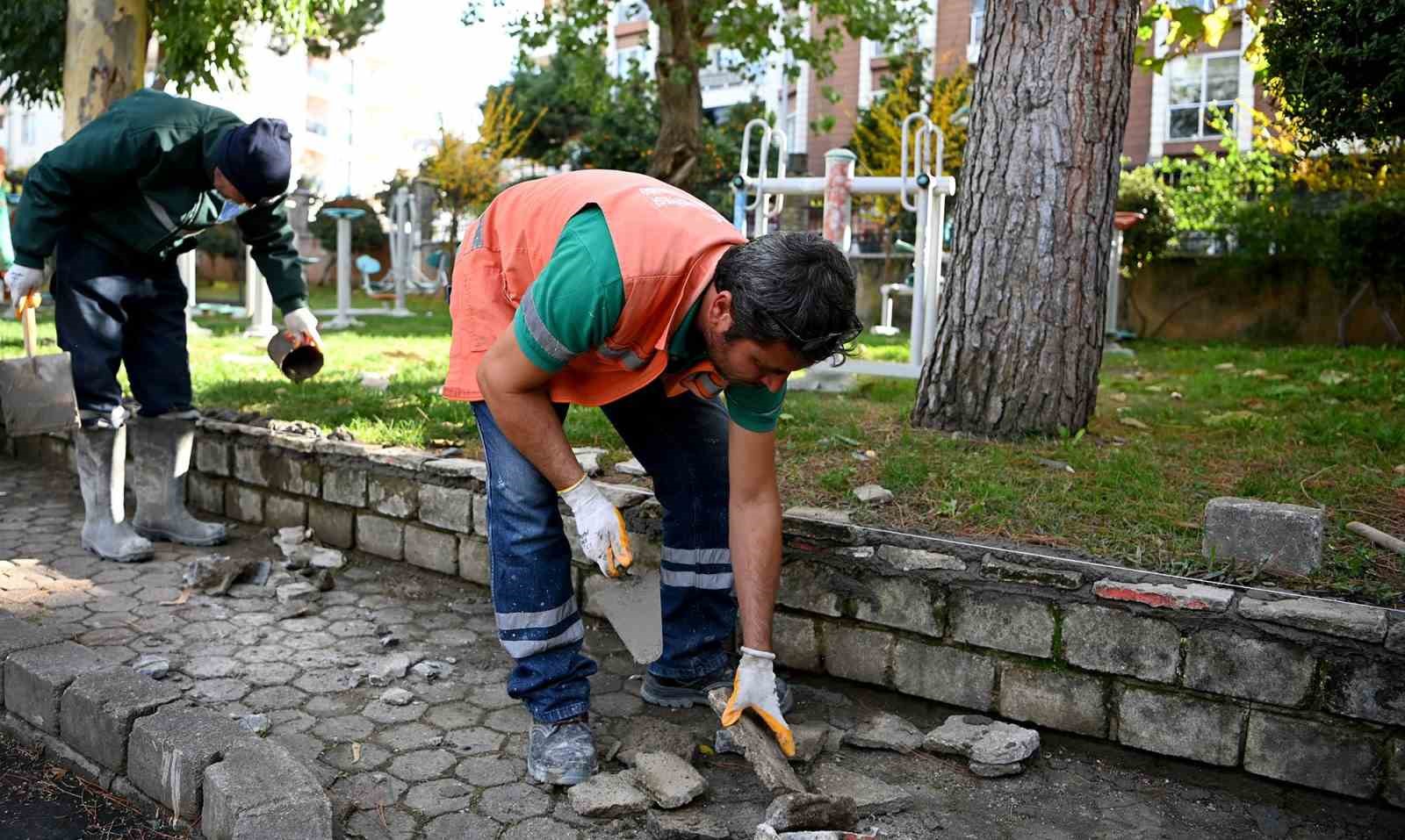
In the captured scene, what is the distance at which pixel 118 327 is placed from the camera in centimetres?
426

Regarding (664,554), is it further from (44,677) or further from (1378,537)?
(1378,537)

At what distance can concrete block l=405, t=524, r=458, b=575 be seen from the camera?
4.31 meters

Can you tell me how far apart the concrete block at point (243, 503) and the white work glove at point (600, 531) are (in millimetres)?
2941

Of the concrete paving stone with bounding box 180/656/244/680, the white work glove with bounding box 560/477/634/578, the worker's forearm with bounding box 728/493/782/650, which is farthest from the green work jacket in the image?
the worker's forearm with bounding box 728/493/782/650

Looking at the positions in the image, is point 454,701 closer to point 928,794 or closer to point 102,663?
point 102,663

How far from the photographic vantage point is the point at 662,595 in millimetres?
3221

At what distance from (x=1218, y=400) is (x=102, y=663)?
5508 millimetres

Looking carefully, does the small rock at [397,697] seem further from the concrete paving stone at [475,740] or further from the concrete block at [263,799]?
the concrete block at [263,799]

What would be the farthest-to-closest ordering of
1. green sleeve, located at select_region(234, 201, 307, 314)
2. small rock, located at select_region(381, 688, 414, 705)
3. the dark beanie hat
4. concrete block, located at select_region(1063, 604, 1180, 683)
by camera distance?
green sleeve, located at select_region(234, 201, 307, 314) → the dark beanie hat → small rock, located at select_region(381, 688, 414, 705) → concrete block, located at select_region(1063, 604, 1180, 683)

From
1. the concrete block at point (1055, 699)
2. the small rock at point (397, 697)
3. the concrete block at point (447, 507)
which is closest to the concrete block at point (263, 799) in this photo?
the small rock at point (397, 697)

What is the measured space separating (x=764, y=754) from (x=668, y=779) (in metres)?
0.24

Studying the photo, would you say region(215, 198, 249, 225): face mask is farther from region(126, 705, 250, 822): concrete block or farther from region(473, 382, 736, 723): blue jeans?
region(126, 705, 250, 822): concrete block

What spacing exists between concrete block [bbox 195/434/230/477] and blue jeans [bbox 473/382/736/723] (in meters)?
2.79

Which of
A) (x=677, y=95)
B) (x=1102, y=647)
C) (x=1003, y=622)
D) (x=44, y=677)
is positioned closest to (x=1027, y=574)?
(x=1003, y=622)
